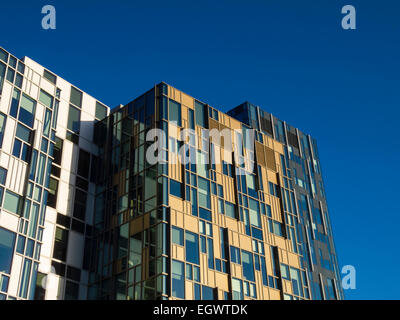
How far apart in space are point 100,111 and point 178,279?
2129cm

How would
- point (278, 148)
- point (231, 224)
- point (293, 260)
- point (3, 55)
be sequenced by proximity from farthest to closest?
point (278, 148) < point (293, 260) < point (231, 224) < point (3, 55)

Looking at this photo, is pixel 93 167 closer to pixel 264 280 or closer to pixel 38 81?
pixel 38 81

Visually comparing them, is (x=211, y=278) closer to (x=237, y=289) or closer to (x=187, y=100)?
(x=237, y=289)

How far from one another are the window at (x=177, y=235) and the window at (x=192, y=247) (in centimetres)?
62

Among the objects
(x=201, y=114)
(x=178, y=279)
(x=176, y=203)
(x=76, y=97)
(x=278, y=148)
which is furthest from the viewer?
(x=278, y=148)

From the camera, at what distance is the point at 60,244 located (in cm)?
4428

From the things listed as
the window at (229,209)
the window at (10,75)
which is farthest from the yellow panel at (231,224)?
the window at (10,75)

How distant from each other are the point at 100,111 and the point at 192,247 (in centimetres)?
1889

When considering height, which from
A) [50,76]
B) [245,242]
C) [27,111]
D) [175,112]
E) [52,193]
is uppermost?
Answer: [50,76]

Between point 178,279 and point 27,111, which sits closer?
point 178,279

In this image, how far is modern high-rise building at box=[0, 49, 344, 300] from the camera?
129 feet

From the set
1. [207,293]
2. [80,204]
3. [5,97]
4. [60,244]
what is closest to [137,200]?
[80,204]

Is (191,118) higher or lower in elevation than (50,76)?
lower

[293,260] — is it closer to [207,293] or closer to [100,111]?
[207,293]
